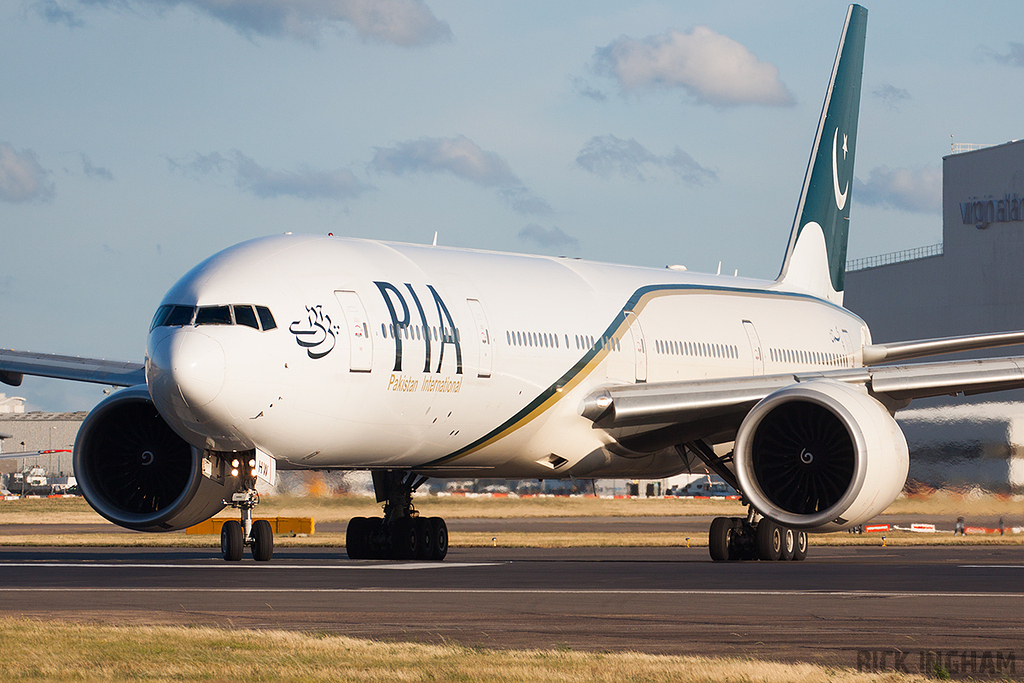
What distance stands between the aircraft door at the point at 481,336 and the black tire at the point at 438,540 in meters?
3.70

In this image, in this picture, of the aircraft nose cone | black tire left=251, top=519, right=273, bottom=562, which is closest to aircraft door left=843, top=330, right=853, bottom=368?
black tire left=251, top=519, right=273, bottom=562

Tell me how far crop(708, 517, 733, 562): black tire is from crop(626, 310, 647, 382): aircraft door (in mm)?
2744

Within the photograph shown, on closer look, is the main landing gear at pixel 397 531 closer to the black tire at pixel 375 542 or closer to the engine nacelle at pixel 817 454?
the black tire at pixel 375 542

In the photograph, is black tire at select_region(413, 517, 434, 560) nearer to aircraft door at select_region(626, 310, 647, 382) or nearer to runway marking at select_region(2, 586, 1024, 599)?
aircraft door at select_region(626, 310, 647, 382)

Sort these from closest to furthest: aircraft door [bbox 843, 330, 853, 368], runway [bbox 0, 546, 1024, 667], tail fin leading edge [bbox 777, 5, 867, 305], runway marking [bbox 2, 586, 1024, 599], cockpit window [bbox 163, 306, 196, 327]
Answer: runway [bbox 0, 546, 1024, 667], runway marking [bbox 2, 586, 1024, 599], cockpit window [bbox 163, 306, 196, 327], aircraft door [bbox 843, 330, 853, 368], tail fin leading edge [bbox 777, 5, 867, 305]

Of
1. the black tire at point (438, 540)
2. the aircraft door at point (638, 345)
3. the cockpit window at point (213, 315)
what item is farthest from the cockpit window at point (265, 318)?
the aircraft door at point (638, 345)

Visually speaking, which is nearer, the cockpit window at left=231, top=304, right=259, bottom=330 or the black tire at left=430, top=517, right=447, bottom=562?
the cockpit window at left=231, top=304, right=259, bottom=330

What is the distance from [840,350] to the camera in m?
29.8

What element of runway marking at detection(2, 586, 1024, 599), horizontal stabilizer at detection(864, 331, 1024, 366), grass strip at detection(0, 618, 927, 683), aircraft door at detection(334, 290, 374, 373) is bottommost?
runway marking at detection(2, 586, 1024, 599)

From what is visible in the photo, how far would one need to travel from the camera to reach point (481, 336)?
67.9ft

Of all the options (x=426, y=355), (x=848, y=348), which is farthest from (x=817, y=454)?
(x=848, y=348)

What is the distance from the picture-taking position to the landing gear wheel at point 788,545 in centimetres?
2309

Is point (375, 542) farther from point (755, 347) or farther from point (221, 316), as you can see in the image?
point (755, 347)

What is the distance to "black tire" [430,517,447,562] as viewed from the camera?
23250 millimetres
